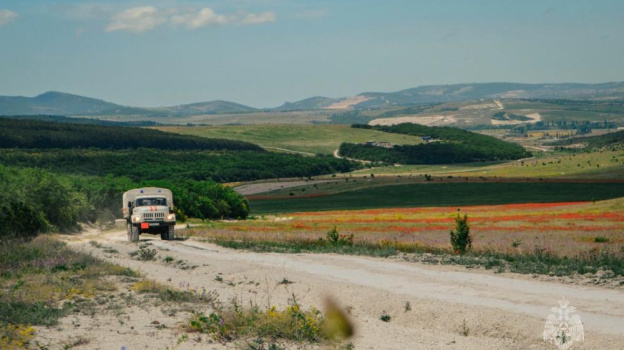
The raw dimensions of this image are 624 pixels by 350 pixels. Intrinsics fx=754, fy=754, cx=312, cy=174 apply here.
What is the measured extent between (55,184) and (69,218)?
2933mm

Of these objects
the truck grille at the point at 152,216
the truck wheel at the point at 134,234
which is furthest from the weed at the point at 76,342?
the truck wheel at the point at 134,234

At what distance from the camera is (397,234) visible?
47156 mm

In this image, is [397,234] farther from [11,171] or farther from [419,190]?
[419,190]

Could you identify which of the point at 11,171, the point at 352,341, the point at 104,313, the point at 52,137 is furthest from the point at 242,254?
the point at 52,137

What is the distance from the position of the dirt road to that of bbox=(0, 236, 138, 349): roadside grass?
2.57 m

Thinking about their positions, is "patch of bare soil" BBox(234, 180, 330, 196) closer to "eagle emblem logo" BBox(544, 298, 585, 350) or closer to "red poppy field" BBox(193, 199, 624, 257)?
"red poppy field" BBox(193, 199, 624, 257)

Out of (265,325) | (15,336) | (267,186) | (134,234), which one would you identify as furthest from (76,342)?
(267,186)

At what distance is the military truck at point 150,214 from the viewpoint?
45750mm

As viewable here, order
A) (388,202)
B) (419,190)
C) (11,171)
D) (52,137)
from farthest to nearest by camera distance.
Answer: (52,137) < (419,190) < (388,202) < (11,171)

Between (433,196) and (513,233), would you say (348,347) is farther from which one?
(433,196)

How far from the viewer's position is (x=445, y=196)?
11319cm

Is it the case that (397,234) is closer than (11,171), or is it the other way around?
(397,234)

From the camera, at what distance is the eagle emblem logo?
53.6ft

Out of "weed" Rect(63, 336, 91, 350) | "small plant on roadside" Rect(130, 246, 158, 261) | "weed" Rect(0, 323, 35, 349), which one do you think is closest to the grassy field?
"small plant on roadside" Rect(130, 246, 158, 261)
